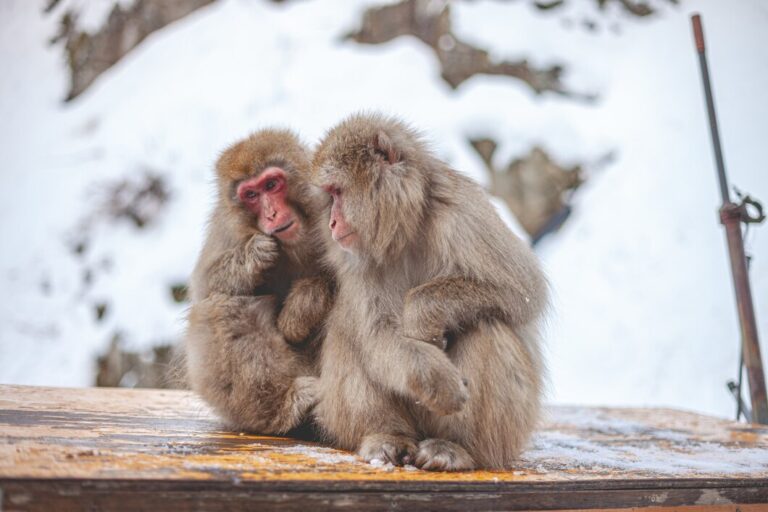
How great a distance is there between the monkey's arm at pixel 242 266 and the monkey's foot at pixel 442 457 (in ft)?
3.28

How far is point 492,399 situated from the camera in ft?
7.47

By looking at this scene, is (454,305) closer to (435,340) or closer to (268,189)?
(435,340)

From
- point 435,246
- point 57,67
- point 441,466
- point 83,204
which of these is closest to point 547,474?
point 441,466

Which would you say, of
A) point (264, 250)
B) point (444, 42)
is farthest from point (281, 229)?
point (444, 42)

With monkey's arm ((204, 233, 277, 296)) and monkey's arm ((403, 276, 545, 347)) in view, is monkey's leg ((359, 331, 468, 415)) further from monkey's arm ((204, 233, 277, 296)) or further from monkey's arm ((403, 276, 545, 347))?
monkey's arm ((204, 233, 277, 296))

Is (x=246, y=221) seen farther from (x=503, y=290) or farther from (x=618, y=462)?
(x=618, y=462)

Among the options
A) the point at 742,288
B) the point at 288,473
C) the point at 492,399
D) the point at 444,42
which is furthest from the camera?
the point at 444,42

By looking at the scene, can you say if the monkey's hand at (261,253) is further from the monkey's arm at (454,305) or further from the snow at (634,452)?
the snow at (634,452)

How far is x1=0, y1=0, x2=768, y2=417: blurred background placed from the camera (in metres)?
6.89

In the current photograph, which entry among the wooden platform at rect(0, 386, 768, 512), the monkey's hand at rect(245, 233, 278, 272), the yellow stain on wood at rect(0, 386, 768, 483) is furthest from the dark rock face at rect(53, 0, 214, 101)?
the monkey's hand at rect(245, 233, 278, 272)

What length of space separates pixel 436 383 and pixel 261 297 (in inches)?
42.4

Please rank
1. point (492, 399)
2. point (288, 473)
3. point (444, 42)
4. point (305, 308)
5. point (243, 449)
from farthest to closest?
point (444, 42)
point (305, 308)
point (243, 449)
point (492, 399)
point (288, 473)

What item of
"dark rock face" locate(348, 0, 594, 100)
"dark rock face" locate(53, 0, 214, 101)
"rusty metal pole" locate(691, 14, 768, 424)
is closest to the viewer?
"rusty metal pole" locate(691, 14, 768, 424)

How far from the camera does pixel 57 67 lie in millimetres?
9305
